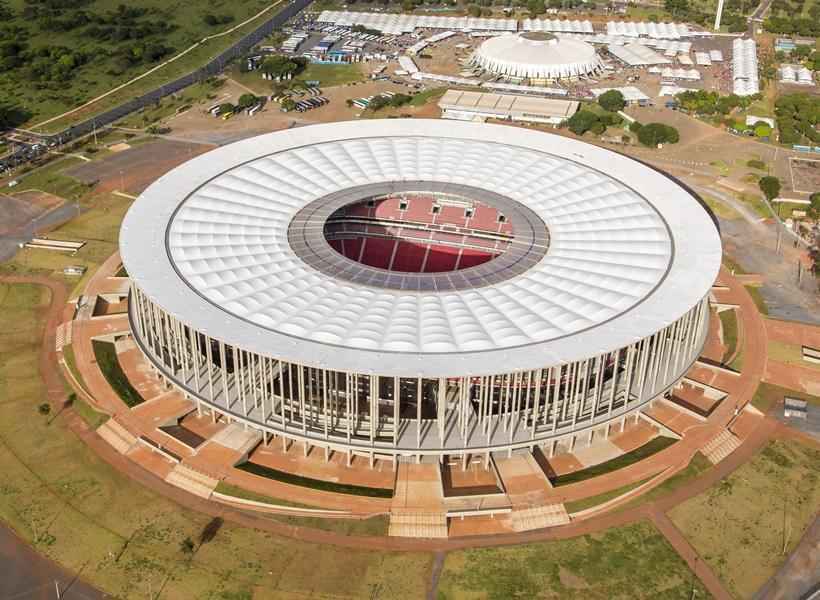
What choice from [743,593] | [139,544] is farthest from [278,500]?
[743,593]

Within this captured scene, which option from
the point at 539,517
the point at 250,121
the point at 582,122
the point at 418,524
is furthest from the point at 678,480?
the point at 250,121

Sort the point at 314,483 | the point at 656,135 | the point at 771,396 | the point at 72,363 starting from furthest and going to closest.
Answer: the point at 656,135, the point at 72,363, the point at 771,396, the point at 314,483

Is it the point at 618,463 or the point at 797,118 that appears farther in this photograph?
the point at 797,118

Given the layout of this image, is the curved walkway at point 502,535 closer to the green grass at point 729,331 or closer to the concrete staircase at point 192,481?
the concrete staircase at point 192,481

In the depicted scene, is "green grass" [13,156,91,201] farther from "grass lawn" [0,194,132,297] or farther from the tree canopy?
the tree canopy

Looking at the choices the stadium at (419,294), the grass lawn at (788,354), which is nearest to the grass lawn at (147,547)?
the stadium at (419,294)

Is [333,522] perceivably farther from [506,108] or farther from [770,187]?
[506,108]
